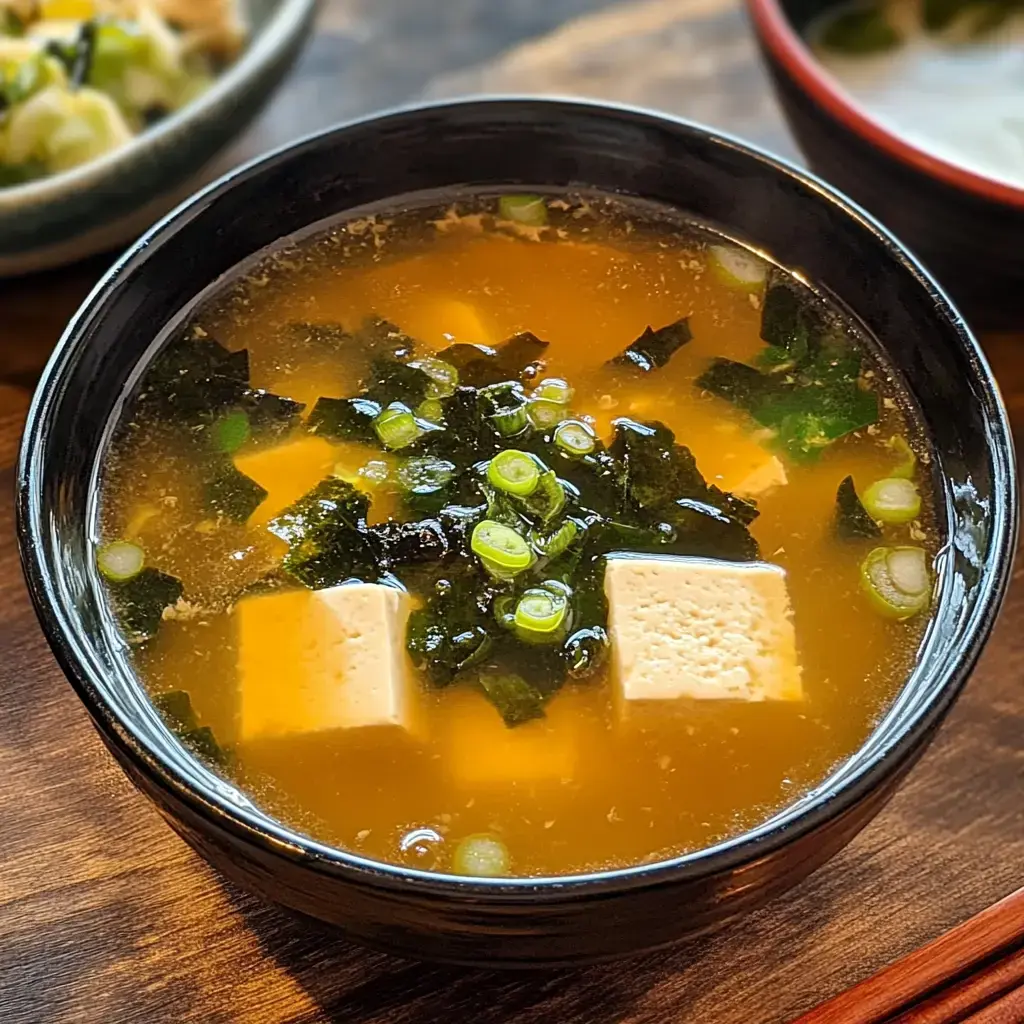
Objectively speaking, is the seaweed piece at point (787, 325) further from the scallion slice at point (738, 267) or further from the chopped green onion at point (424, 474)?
the chopped green onion at point (424, 474)

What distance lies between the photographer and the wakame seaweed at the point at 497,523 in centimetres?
135

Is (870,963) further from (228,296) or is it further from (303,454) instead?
(228,296)

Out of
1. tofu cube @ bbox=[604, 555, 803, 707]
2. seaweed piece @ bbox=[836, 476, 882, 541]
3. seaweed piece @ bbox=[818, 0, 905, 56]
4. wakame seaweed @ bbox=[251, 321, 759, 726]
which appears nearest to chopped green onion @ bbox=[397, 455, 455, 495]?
wakame seaweed @ bbox=[251, 321, 759, 726]

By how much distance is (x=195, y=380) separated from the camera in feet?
5.11

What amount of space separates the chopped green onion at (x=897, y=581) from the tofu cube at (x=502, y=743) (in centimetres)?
38

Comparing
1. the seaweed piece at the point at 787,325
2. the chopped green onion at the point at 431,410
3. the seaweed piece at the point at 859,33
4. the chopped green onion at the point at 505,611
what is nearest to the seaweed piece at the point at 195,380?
the chopped green onion at the point at 431,410

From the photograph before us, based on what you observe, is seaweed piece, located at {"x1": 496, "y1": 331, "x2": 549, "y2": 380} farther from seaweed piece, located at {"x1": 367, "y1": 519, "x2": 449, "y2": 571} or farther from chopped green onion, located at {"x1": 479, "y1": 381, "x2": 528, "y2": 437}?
seaweed piece, located at {"x1": 367, "y1": 519, "x2": 449, "y2": 571}

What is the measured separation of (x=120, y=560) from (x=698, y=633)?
0.66 meters

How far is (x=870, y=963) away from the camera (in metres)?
1.38

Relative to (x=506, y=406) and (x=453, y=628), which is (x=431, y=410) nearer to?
(x=506, y=406)

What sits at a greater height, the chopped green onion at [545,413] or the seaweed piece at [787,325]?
the seaweed piece at [787,325]

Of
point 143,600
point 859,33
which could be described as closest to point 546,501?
point 143,600

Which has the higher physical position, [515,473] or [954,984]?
[515,473]

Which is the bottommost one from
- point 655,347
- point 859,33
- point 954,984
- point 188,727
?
point 954,984
